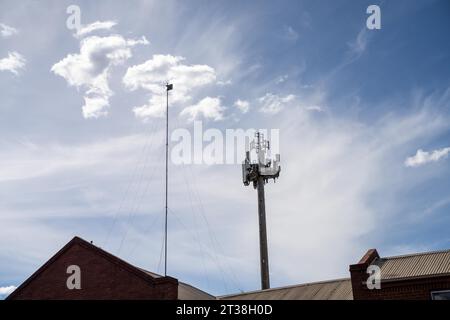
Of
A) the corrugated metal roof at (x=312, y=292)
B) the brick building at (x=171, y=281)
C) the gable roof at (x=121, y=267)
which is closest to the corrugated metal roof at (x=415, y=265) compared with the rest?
the brick building at (x=171, y=281)

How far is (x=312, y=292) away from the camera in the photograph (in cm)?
2466

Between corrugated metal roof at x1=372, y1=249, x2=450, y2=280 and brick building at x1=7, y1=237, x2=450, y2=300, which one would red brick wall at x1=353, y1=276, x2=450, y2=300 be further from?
corrugated metal roof at x1=372, y1=249, x2=450, y2=280

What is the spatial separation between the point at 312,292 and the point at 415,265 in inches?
222

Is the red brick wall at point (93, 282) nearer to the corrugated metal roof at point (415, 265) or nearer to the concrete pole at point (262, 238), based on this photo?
the corrugated metal roof at point (415, 265)

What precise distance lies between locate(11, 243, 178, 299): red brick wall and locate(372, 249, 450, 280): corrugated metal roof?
32.3ft

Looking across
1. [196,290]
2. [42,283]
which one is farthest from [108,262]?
[196,290]

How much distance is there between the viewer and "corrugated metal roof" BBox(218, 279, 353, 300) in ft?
76.3

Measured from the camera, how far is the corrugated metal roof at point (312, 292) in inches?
916

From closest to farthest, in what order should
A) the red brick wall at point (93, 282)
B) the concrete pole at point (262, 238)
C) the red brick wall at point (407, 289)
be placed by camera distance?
the red brick wall at point (407, 289) < the red brick wall at point (93, 282) < the concrete pole at point (262, 238)

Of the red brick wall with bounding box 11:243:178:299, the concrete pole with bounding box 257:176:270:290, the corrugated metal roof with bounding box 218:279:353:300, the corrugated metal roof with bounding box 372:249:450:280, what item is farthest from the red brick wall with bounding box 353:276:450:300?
the concrete pole with bounding box 257:176:270:290
